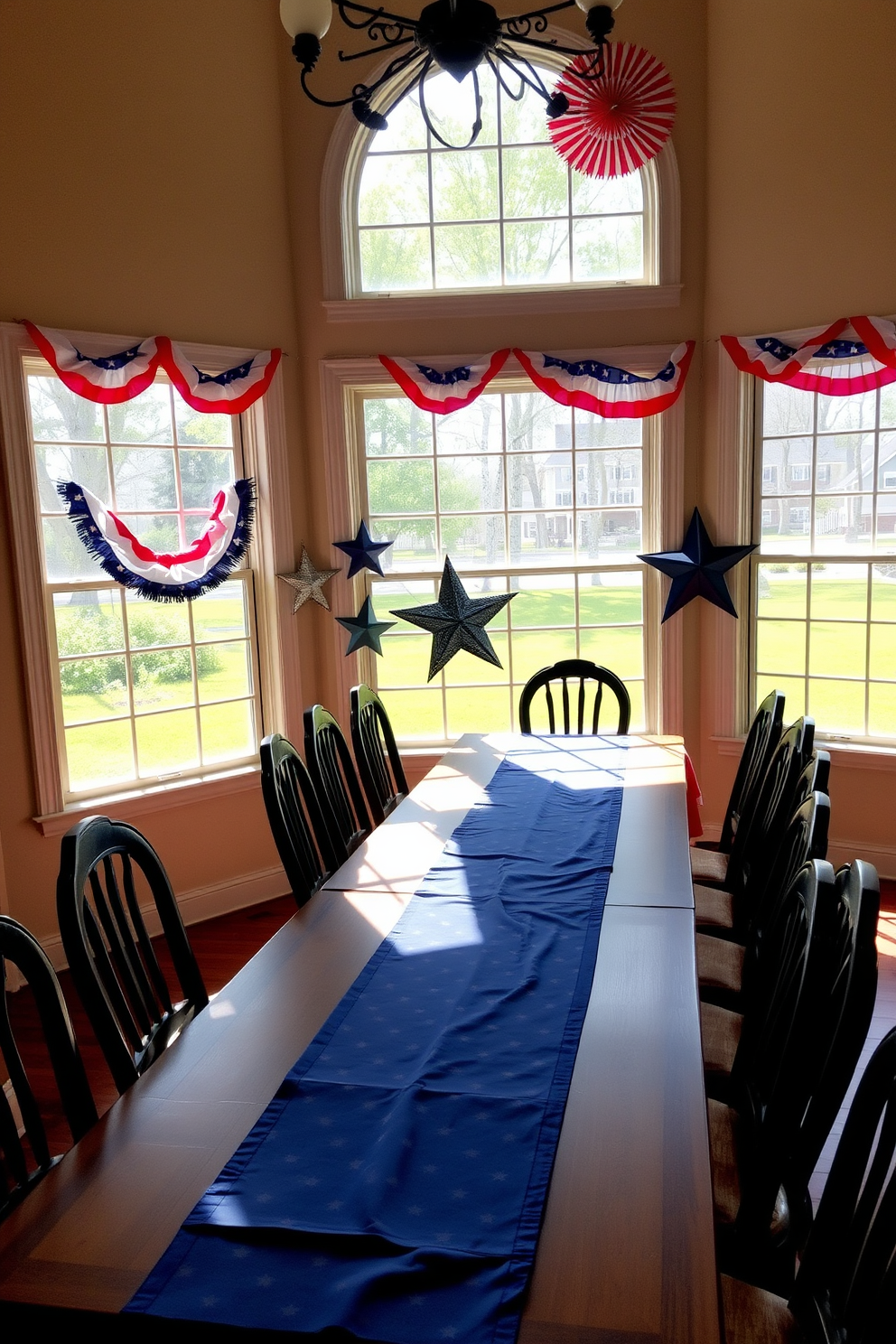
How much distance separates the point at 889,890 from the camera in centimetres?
416

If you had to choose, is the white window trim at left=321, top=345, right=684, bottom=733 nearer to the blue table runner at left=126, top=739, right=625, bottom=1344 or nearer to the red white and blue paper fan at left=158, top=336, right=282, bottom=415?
the red white and blue paper fan at left=158, top=336, right=282, bottom=415

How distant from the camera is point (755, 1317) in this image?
1451 mm

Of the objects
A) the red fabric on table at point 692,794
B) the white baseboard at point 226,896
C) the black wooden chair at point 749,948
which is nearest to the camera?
the black wooden chair at point 749,948

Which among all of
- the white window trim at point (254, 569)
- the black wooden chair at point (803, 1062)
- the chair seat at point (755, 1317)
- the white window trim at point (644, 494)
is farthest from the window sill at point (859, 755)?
the chair seat at point (755, 1317)

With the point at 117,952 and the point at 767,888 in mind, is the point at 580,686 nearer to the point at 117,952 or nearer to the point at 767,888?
the point at 767,888

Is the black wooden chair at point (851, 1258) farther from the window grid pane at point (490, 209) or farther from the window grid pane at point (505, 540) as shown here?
the window grid pane at point (490, 209)

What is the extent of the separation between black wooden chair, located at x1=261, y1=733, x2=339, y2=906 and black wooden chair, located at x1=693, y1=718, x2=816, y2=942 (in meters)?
1.04

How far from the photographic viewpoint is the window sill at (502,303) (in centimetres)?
431

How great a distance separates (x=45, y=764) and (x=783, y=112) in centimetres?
379

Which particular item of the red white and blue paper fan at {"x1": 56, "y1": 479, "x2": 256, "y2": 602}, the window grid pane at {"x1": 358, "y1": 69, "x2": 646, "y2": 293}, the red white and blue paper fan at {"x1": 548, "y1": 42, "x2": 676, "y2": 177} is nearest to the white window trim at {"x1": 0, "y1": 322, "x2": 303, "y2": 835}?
the red white and blue paper fan at {"x1": 56, "y1": 479, "x2": 256, "y2": 602}

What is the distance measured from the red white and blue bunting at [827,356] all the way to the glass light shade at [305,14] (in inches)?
104

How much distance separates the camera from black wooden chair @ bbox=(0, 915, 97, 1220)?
1389 millimetres

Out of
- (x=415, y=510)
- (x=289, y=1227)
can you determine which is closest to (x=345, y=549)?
(x=415, y=510)

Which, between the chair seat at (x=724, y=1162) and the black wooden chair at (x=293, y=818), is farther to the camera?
the black wooden chair at (x=293, y=818)
